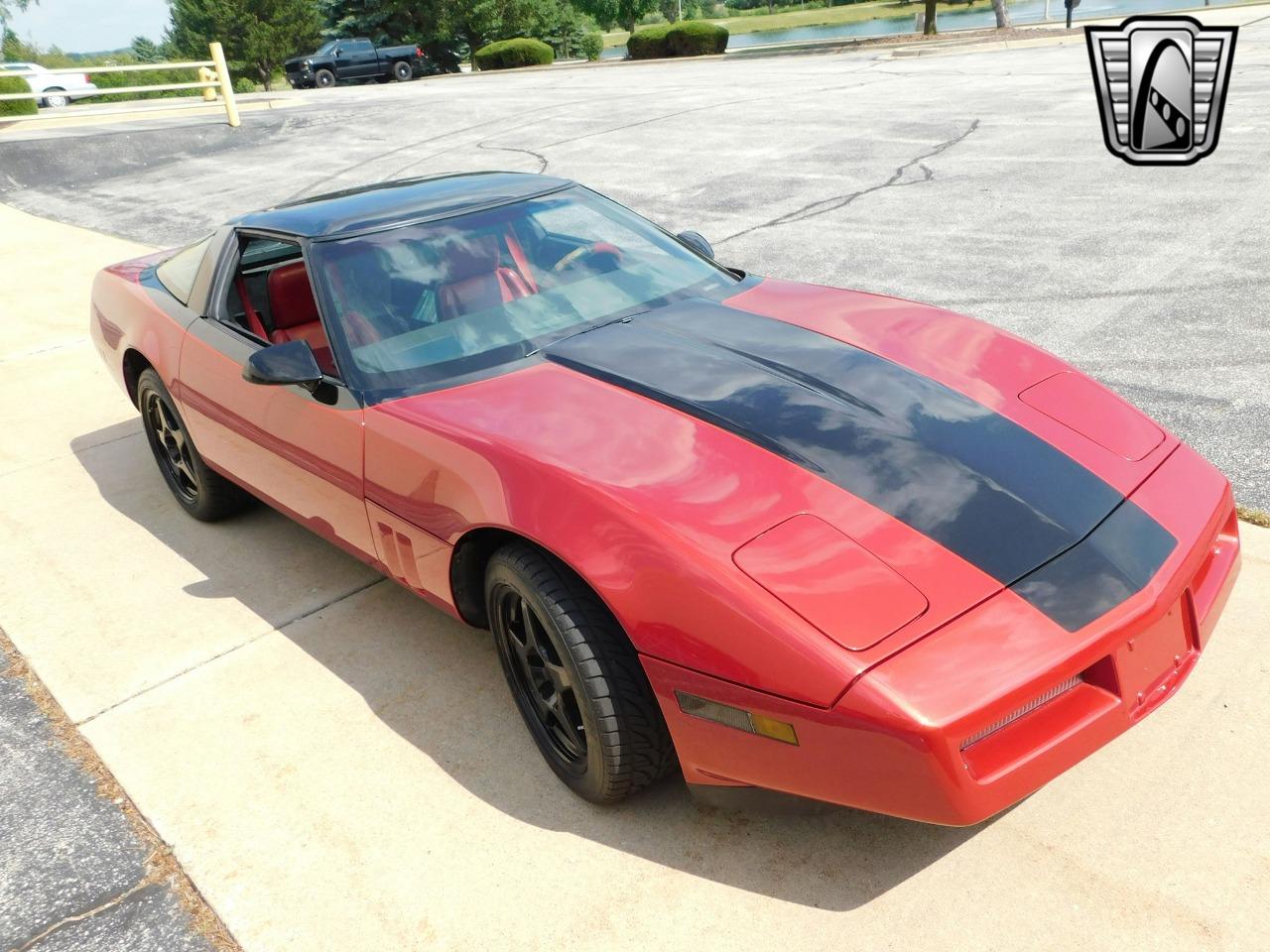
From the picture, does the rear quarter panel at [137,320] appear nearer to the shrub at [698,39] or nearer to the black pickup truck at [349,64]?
the shrub at [698,39]

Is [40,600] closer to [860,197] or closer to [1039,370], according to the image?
[1039,370]

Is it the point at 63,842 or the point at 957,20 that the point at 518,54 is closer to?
the point at 957,20

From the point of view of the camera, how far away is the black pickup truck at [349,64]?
33969mm

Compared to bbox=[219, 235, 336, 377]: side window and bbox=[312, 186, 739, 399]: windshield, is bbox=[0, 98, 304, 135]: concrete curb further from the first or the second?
bbox=[312, 186, 739, 399]: windshield

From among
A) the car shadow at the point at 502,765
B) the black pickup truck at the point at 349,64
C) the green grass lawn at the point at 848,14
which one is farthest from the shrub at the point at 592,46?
the car shadow at the point at 502,765

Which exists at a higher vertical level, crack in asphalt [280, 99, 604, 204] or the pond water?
crack in asphalt [280, 99, 604, 204]

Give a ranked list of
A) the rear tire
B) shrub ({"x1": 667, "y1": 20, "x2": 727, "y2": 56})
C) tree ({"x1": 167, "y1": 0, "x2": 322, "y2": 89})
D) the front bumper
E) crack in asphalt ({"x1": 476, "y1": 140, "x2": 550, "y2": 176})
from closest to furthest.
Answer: the front bumper, the rear tire, crack in asphalt ({"x1": 476, "y1": 140, "x2": 550, "y2": 176}), shrub ({"x1": 667, "y1": 20, "x2": 727, "y2": 56}), tree ({"x1": 167, "y1": 0, "x2": 322, "y2": 89})

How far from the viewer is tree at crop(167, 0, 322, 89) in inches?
1747

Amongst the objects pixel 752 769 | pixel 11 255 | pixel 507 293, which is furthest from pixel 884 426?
pixel 11 255

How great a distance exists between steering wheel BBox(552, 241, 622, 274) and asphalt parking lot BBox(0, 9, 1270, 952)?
4.10 feet

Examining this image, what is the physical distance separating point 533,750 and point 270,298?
82.9 inches

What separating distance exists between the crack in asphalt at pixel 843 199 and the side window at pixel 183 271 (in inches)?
175

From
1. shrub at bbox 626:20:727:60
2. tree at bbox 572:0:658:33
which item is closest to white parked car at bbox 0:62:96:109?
shrub at bbox 626:20:727:60

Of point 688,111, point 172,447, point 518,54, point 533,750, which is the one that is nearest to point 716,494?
point 533,750
